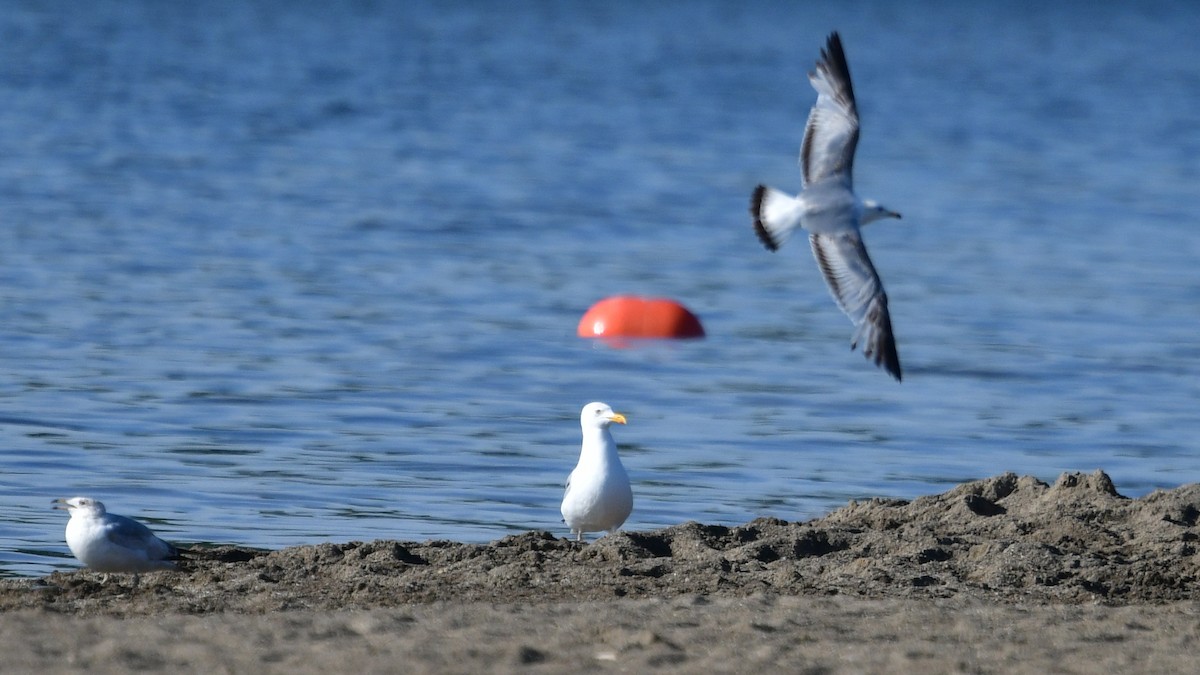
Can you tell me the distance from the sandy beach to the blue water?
51.3 inches

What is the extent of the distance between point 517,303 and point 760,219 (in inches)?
399

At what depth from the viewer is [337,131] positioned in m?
36.7

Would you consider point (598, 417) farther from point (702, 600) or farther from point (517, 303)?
point (517, 303)

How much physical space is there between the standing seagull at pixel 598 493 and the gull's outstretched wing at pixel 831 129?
163 cm

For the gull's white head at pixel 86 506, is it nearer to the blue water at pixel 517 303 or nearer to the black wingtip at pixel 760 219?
the blue water at pixel 517 303

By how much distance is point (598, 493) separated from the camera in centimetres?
985

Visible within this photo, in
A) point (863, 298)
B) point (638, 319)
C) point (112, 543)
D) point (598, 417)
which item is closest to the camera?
point (112, 543)

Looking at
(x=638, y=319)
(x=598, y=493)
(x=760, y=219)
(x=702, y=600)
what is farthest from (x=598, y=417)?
(x=638, y=319)

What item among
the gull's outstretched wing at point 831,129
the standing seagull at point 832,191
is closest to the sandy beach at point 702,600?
the standing seagull at point 832,191

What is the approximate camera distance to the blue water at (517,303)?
481 inches

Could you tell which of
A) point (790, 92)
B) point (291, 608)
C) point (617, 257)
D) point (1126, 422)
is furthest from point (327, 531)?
point (790, 92)

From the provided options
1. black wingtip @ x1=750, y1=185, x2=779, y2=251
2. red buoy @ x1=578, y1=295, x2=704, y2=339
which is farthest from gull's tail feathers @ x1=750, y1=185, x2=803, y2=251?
red buoy @ x1=578, y1=295, x2=704, y2=339

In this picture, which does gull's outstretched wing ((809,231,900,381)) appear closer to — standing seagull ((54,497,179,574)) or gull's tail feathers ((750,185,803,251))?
gull's tail feathers ((750,185,803,251))

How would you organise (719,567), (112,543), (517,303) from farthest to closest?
(517,303) < (719,567) < (112,543)
